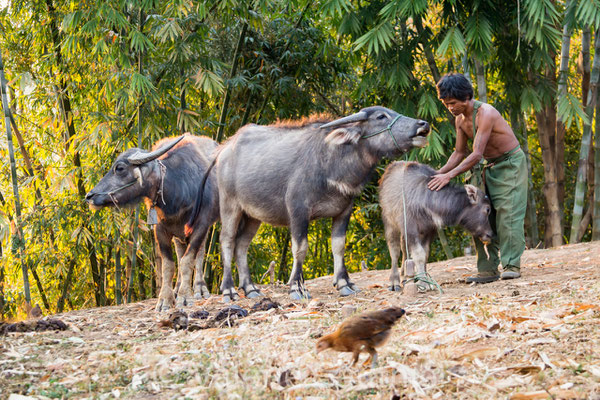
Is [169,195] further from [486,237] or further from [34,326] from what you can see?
[486,237]

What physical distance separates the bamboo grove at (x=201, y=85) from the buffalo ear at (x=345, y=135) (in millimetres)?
1583

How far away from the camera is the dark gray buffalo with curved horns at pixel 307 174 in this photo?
5340 millimetres

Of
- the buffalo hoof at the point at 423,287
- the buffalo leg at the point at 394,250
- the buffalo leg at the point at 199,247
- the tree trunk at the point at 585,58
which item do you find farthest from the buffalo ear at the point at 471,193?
the tree trunk at the point at 585,58

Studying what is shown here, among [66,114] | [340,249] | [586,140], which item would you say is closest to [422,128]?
[340,249]

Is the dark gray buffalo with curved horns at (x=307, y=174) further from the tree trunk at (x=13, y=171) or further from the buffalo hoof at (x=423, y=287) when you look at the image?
the tree trunk at (x=13, y=171)

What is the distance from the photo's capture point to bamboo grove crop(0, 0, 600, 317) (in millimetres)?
6684

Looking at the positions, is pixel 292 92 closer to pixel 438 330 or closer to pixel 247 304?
pixel 247 304

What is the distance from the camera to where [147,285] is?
427 inches

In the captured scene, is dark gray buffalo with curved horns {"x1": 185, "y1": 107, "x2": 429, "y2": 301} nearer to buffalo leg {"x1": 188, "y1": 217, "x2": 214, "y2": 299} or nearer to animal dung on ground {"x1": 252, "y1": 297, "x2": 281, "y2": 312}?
buffalo leg {"x1": 188, "y1": 217, "x2": 214, "y2": 299}

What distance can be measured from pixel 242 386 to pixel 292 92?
657 centimetres

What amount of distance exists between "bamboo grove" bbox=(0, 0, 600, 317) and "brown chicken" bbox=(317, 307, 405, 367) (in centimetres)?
400

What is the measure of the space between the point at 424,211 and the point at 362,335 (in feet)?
8.61

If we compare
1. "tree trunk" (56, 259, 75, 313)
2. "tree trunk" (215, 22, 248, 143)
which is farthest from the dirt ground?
"tree trunk" (56, 259, 75, 313)

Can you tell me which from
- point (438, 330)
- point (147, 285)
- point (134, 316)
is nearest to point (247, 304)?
point (134, 316)
